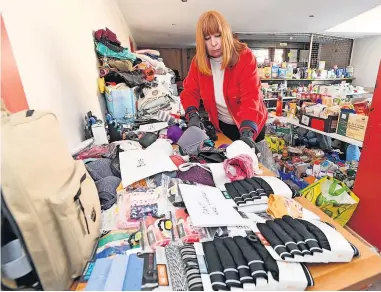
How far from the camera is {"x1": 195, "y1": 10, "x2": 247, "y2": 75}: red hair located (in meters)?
1.19

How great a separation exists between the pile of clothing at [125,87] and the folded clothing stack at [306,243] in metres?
1.31

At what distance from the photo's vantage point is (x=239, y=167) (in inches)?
36.3

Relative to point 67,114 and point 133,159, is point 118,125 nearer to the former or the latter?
point 67,114

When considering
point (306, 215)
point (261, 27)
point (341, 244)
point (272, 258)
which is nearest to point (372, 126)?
point (306, 215)

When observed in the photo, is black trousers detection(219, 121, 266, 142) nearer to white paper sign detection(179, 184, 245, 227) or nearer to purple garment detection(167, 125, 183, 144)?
purple garment detection(167, 125, 183, 144)

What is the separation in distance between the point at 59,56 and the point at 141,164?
708 millimetres

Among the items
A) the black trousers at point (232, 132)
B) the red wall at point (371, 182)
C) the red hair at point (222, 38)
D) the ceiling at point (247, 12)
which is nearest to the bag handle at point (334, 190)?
the red wall at point (371, 182)

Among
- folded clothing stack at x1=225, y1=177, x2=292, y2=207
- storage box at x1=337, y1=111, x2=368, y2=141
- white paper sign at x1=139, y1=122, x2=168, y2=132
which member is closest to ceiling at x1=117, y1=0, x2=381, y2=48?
storage box at x1=337, y1=111, x2=368, y2=141

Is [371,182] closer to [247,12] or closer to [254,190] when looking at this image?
[254,190]

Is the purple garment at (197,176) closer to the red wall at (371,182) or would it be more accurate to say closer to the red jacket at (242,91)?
the red jacket at (242,91)

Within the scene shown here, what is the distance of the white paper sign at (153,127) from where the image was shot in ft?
4.89

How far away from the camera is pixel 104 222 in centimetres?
70

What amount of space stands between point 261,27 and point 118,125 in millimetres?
4595

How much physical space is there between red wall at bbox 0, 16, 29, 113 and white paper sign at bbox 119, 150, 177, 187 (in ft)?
1.33
